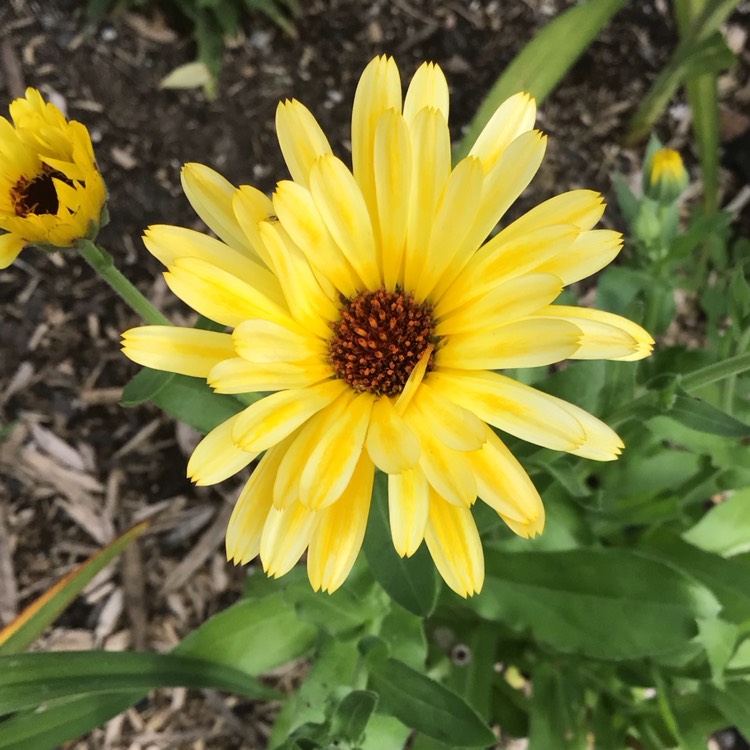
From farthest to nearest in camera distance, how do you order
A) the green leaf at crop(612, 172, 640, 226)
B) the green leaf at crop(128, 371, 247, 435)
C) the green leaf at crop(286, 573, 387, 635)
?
the green leaf at crop(612, 172, 640, 226) → the green leaf at crop(286, 573, 387, 635) → the green leaf at crop(128, 371, 247, 435)

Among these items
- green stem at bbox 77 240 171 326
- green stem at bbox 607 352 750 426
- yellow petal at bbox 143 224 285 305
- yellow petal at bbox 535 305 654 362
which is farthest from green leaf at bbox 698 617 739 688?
green stem at bbox 77 240 171 326

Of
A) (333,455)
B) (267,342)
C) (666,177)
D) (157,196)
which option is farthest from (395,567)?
(157,196)

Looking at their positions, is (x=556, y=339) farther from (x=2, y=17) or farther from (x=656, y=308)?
(x=2, y=17)

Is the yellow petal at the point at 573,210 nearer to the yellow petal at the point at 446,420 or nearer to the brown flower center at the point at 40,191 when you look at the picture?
the yellow petal at the point at 446,420

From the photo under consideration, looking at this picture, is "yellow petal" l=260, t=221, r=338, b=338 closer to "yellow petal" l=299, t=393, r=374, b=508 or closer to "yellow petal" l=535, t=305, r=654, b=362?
"yellow petal" l=299, t=393, r=374, b=508

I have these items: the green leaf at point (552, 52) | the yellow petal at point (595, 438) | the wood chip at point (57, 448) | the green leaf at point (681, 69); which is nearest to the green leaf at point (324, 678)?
the yellow petal at point (595, 438)

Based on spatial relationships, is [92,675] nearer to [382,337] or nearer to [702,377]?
A: [382,337]
